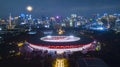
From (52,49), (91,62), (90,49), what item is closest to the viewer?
(91,62)

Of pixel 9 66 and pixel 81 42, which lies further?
pixel 81 42

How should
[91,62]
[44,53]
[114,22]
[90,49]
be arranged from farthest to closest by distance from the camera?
[114,22]
[90,49]
[44,53]
[91,62]

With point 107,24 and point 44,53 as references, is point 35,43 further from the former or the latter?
point 107,24

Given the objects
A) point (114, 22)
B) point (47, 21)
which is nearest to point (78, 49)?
point (114, 22)

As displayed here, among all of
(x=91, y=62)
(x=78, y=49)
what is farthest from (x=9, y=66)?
(x=78, y=49)

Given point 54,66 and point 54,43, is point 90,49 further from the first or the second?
point 54,66

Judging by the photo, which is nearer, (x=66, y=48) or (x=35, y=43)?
(x=66, y=48)

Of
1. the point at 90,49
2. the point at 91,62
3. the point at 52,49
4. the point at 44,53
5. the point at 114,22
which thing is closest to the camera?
the point at 91,62

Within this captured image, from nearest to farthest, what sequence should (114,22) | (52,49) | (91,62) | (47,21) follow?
(91,62) < (52,49) < (114,22) < (47,21)
